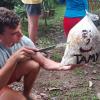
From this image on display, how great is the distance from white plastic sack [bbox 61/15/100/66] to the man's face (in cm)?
40

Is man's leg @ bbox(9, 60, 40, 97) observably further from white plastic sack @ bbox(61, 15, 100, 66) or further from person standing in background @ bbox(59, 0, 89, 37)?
person standing in background @ bbox(59, 0, 89, 37)

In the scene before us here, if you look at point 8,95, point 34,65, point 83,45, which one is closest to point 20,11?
point 34,65

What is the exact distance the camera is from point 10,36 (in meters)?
2.86

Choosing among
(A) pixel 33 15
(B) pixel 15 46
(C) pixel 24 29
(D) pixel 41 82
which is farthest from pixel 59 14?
(B) pixel 15 46

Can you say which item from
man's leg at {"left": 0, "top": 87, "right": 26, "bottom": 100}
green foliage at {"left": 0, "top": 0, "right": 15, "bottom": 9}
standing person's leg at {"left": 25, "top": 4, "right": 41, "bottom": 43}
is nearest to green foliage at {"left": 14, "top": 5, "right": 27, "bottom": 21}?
green foliage at {"left": 0, "top": 0, "right": 15, "bottom": 9}

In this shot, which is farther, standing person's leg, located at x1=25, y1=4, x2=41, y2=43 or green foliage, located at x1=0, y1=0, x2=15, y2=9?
green foliage, located at x1=0, y1=0, x2=15, y2=9

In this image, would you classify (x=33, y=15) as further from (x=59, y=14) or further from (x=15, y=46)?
(x=59, y=14)

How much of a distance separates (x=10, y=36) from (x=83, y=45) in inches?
21.6

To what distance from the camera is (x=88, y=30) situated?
2.93m

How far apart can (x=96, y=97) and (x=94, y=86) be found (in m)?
0.27

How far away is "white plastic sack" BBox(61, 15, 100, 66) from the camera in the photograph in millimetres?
2891

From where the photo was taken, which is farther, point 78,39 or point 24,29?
point 24,29

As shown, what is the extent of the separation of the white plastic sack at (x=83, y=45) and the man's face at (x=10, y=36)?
402 millimetres

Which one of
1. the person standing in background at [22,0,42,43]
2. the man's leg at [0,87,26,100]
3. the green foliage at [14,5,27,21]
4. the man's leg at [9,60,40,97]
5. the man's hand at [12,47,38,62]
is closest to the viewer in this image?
the man's hand at [12,47,38,62]
